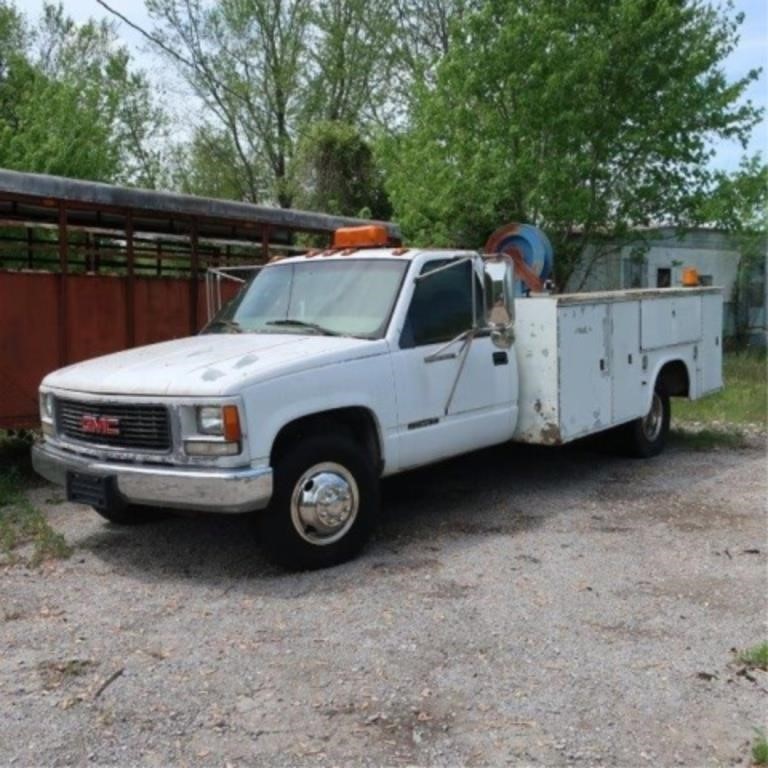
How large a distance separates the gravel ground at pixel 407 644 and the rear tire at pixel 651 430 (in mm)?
1595

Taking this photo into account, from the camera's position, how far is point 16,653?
420 centimetres

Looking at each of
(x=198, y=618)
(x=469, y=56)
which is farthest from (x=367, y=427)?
(x=469, y=56)

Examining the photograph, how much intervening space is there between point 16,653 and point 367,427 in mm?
2409

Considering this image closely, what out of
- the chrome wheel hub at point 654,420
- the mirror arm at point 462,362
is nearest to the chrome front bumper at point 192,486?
the mirror arm at point 462,362

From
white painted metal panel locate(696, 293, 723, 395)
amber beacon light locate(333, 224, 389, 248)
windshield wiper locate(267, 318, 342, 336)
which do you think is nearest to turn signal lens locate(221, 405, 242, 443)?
windshield wiper locate(267, 318, 342, 336)

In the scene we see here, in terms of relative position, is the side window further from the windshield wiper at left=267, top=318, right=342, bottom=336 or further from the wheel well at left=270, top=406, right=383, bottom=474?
the wheel well at left=270, top=406, right=383, bottom=474

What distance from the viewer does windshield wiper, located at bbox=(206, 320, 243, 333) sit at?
6305 mm

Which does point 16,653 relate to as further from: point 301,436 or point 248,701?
point 301,436

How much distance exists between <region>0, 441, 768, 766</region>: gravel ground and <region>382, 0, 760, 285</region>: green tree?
966 centimetres

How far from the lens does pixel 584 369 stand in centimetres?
715

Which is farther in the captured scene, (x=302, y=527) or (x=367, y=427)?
(x=367, y=427)

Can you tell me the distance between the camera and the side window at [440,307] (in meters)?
5.96

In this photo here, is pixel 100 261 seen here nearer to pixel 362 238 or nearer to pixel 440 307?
pixel 362 238

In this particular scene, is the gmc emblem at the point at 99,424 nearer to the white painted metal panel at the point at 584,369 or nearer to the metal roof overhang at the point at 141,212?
the metal roof overhang at the point at 141,212
